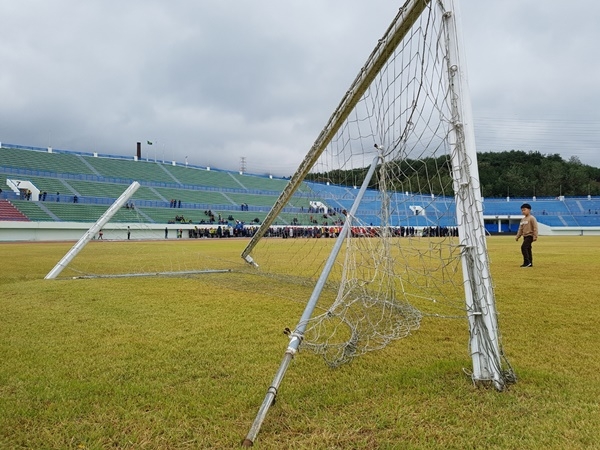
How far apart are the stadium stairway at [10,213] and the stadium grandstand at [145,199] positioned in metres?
0.07

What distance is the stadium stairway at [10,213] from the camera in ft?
123

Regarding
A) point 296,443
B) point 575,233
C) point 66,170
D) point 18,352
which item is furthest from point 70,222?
point 575,233

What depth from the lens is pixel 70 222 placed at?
129ft

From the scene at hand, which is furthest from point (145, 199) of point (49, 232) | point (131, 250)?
point (131, 250)

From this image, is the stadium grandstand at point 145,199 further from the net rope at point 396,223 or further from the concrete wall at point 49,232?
the net rope at point 396,223

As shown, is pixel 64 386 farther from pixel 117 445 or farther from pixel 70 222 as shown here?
pixel 70 222

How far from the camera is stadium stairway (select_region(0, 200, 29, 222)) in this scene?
37.5 m

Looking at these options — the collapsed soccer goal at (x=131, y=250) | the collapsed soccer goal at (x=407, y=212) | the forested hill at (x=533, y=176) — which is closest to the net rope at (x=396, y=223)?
the collapsed soccer goal at (x=407, y=212)

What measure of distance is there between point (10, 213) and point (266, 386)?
43.0 meters

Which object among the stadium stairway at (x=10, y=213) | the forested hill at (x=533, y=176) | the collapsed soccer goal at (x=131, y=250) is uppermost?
the forested hill at (x=533, y=176)

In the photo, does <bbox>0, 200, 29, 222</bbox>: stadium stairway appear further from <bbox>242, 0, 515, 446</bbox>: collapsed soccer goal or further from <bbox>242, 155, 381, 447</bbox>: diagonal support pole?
<bbox>242, 155, 381, 447</bbox>: diagonal support pole

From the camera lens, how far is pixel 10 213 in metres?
38.1

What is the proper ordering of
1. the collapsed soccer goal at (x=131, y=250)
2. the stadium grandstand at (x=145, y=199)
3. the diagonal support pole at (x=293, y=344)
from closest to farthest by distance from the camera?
the diagonal support pole at (x=293, y=344), the collapsed soccer goal at (x=131, y=250), the stadium grandstand at (x=145, y=199)

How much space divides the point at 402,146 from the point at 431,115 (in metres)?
0.84
